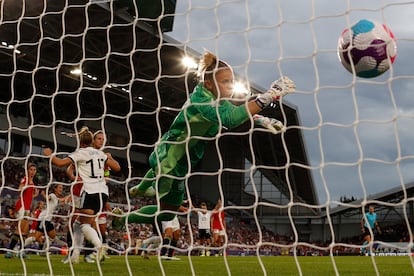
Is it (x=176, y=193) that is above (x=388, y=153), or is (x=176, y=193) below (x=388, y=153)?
below

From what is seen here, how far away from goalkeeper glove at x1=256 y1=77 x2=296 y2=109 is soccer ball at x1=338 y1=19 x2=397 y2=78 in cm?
46

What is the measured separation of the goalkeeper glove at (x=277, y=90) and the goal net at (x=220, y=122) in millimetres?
77

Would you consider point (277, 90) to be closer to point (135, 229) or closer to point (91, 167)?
point (91, 167)

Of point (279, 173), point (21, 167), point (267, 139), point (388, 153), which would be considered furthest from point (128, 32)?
point (279, 173)

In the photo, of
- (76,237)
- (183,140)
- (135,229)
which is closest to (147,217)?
(183,140)

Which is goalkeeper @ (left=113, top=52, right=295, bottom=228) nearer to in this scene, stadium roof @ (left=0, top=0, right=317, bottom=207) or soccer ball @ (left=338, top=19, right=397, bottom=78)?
soccer ball @ (left=338, top=19, right=397, bottom=78)

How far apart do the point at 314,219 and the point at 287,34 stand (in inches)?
1406

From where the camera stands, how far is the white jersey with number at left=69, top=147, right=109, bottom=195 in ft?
18.4

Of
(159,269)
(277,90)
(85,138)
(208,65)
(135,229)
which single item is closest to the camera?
(277,90)

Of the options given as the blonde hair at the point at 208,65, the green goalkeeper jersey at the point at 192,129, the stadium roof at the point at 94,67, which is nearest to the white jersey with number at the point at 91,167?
the green goalkeeper jersey at the point at 192,129

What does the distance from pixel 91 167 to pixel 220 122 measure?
250cm

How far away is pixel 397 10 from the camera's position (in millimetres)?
3334

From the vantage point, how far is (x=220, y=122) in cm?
368

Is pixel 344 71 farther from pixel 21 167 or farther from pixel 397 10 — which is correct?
pixel 21 167
